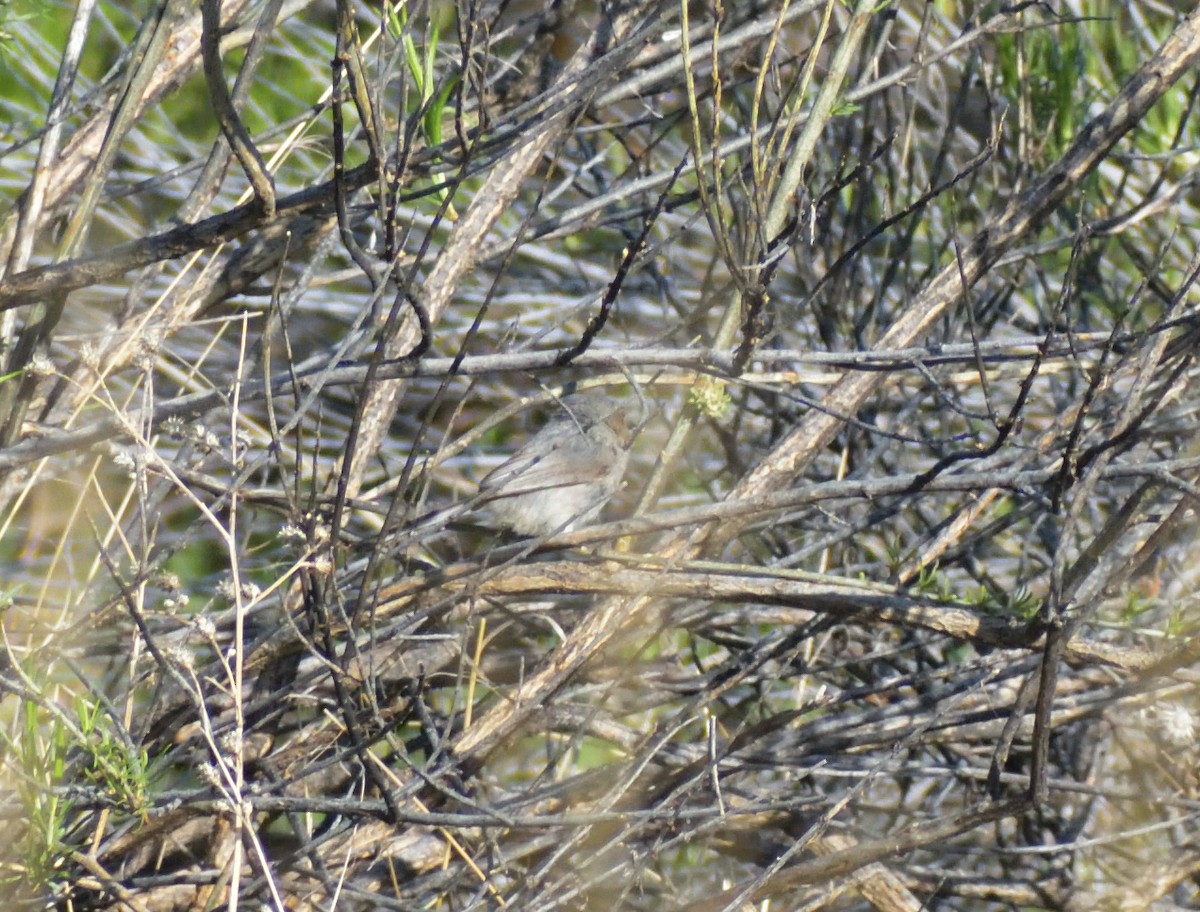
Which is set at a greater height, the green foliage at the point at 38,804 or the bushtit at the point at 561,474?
the green foliage at the point at 38,804

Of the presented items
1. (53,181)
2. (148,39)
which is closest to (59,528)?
(53,181)

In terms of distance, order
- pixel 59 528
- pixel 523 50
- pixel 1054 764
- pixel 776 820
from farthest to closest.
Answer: pixel 59 528, pixel 1054 764, pixel 523 50, pixel 776 820

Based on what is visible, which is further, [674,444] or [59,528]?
[59,528]

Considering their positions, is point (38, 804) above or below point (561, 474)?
above

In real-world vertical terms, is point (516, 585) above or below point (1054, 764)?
above

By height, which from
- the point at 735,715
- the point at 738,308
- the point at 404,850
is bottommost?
the point at 735,715

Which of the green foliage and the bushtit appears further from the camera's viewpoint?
the bushtit

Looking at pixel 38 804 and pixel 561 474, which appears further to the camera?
pixel 561 474

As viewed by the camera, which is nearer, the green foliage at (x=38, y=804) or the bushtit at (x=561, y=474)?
the green foliage at (x=38, y=804)

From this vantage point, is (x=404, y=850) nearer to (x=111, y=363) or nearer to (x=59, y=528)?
(x=111, y=363)

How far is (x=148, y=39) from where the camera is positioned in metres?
2.73

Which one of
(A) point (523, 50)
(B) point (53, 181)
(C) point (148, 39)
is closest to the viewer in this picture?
(C) point (148, 39)

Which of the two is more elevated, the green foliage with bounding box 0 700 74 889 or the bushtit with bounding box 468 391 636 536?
the green foliage with bounding box 0 700 74 889

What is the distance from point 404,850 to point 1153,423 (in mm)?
2338
